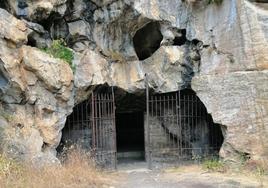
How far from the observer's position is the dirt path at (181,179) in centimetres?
828

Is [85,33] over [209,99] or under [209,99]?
over

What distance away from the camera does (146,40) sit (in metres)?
12.4

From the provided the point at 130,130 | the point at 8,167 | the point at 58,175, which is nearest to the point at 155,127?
the point at 130,130

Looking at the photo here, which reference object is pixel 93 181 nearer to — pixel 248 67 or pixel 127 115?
pixel 248 67

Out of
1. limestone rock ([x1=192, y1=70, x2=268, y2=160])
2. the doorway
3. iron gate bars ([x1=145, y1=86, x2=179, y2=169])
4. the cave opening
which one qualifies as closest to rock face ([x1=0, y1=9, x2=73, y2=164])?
iron gate bars ([x1=145, y1=86, x2=179, y2=169])

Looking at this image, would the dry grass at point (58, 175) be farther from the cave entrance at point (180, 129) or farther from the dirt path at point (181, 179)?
the cave entrance at point (180, 129)

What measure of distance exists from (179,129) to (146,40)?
2693 mm

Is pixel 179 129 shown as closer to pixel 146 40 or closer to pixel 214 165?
pixel 214 165

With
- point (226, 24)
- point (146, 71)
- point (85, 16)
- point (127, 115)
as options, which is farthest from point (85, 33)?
point (127, 115)

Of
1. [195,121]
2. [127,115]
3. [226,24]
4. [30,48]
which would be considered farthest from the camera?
[127,115]

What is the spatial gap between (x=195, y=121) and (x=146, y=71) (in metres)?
2.07

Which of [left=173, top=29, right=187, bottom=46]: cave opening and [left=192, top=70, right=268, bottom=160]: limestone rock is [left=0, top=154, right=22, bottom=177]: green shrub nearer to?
[left=192, top=70, right=268, bottom=160]: limestone rock

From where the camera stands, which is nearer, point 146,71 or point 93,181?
point 93,181

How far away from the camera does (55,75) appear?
9523mm
